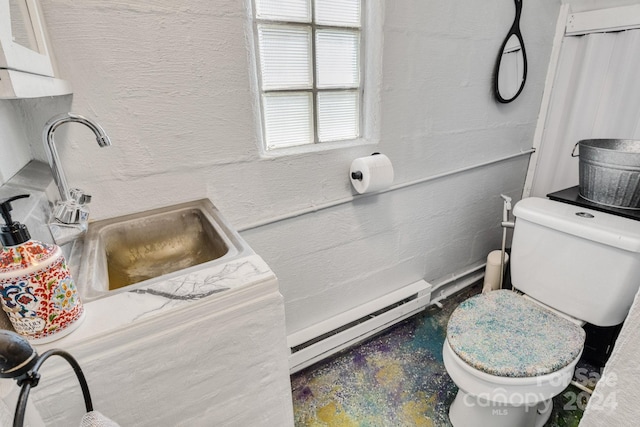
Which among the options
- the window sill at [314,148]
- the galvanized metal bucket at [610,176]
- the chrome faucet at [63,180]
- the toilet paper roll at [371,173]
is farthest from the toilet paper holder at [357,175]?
the galvanized metal bucket at [610,176]

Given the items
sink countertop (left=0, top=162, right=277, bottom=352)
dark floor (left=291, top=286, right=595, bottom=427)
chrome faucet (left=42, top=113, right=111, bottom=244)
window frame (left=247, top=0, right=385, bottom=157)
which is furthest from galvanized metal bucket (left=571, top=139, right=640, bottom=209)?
chrome faucet (left=42, top=113, right=111, bottom=244)

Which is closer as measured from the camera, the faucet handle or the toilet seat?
the faucet handle

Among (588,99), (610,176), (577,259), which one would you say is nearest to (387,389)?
(577,259)

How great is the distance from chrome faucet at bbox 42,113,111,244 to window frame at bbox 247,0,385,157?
1.60 ft

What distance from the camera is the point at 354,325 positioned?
5.07 feet

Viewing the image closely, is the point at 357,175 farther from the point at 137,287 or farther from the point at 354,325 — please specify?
the point at 137,287

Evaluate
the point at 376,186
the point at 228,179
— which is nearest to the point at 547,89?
the point at 376,186

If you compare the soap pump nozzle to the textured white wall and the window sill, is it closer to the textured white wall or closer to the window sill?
the textured white wall

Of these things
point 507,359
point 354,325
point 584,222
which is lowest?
point 354,325

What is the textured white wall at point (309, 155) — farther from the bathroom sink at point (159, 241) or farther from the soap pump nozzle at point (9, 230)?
the soap pump nozzle at point (9, 230)

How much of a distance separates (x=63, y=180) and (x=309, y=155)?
2.44ft

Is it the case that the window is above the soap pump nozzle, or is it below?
above

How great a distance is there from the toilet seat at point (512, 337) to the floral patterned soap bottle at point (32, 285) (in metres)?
1.10

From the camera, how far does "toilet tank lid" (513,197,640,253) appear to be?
1.08m
